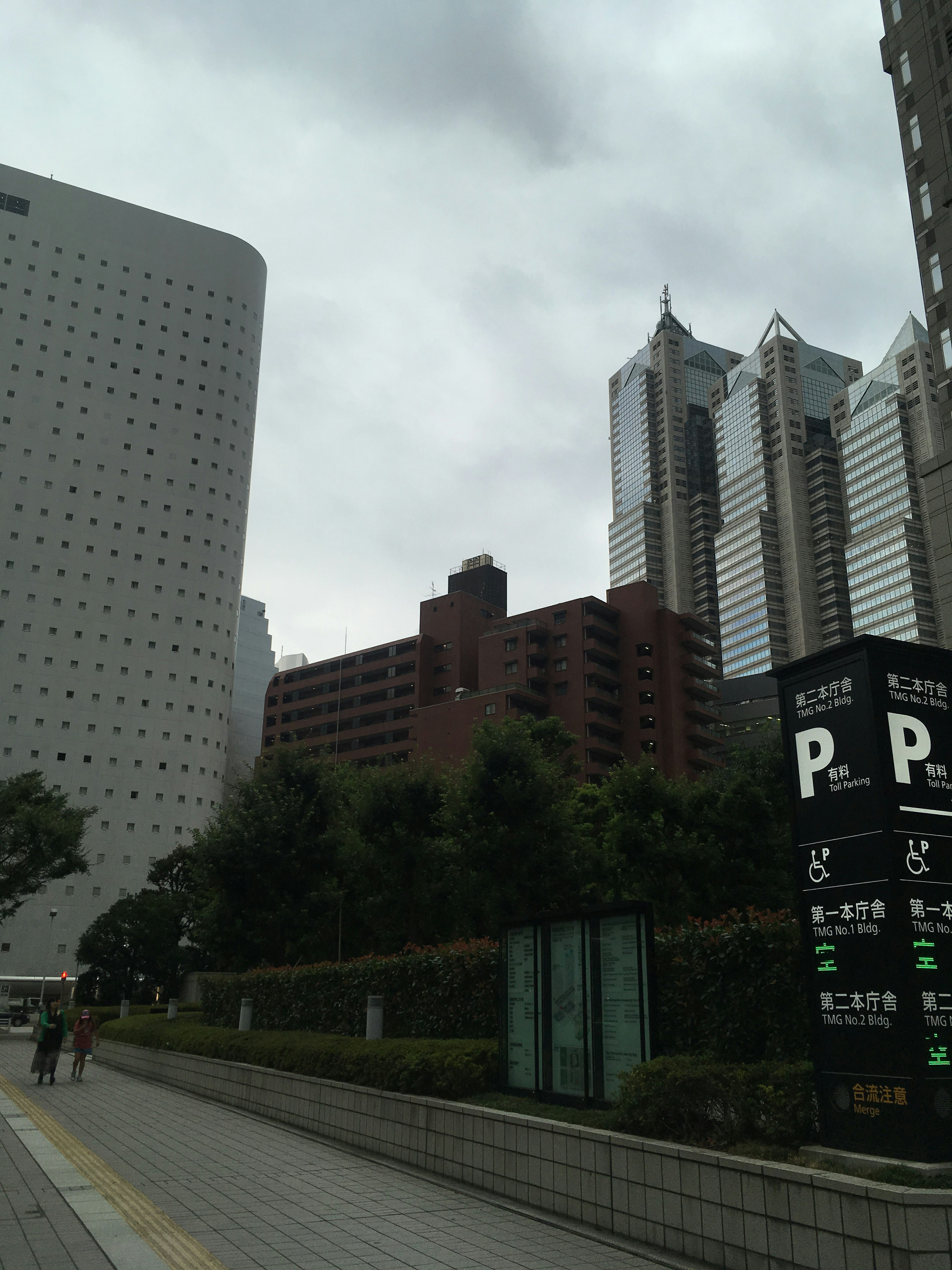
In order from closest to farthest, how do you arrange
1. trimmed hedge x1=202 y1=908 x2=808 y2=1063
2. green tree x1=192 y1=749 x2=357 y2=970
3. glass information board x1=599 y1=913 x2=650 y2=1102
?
1. trimmed hedge x1=202 y1=908 x2=808 y2=1063
2. glass information board x1=599 y1=913 x2=650 y2=1102
3. green tree x1=192 y1=749 x2=357 y2=970

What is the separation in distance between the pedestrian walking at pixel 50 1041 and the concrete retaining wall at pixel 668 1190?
324 inches

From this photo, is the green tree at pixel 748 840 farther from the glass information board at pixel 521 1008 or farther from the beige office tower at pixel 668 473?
the beige office tower at pixel 668 473

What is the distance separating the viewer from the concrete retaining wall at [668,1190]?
5.85 meters

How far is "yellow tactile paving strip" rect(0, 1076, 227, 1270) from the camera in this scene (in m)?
7.22

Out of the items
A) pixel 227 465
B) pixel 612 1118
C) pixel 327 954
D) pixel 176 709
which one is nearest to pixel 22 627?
pixel 176 709

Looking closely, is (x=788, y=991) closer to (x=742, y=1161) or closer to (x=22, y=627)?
(x=742, y=1161)

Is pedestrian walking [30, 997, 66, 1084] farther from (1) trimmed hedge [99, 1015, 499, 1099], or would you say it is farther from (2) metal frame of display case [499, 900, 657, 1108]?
(2) metal frame of display case [499, 900, 657, 1108]

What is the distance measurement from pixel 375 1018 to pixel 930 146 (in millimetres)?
35687

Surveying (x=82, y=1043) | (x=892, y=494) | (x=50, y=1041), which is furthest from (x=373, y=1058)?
(x=892, y=494)

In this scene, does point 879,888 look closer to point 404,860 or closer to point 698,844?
point 404,860

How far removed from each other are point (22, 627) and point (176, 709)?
1377 centimetres

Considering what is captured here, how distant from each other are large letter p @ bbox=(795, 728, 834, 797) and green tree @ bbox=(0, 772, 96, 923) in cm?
4434

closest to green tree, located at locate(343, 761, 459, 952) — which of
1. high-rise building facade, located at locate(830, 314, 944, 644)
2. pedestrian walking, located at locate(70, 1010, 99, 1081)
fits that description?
pedestrian walking, located at locate(70, 1010, 99, 1081)

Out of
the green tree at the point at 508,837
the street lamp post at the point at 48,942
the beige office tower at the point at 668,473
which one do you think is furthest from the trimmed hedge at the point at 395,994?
the beige office tower at the point at 668,473
